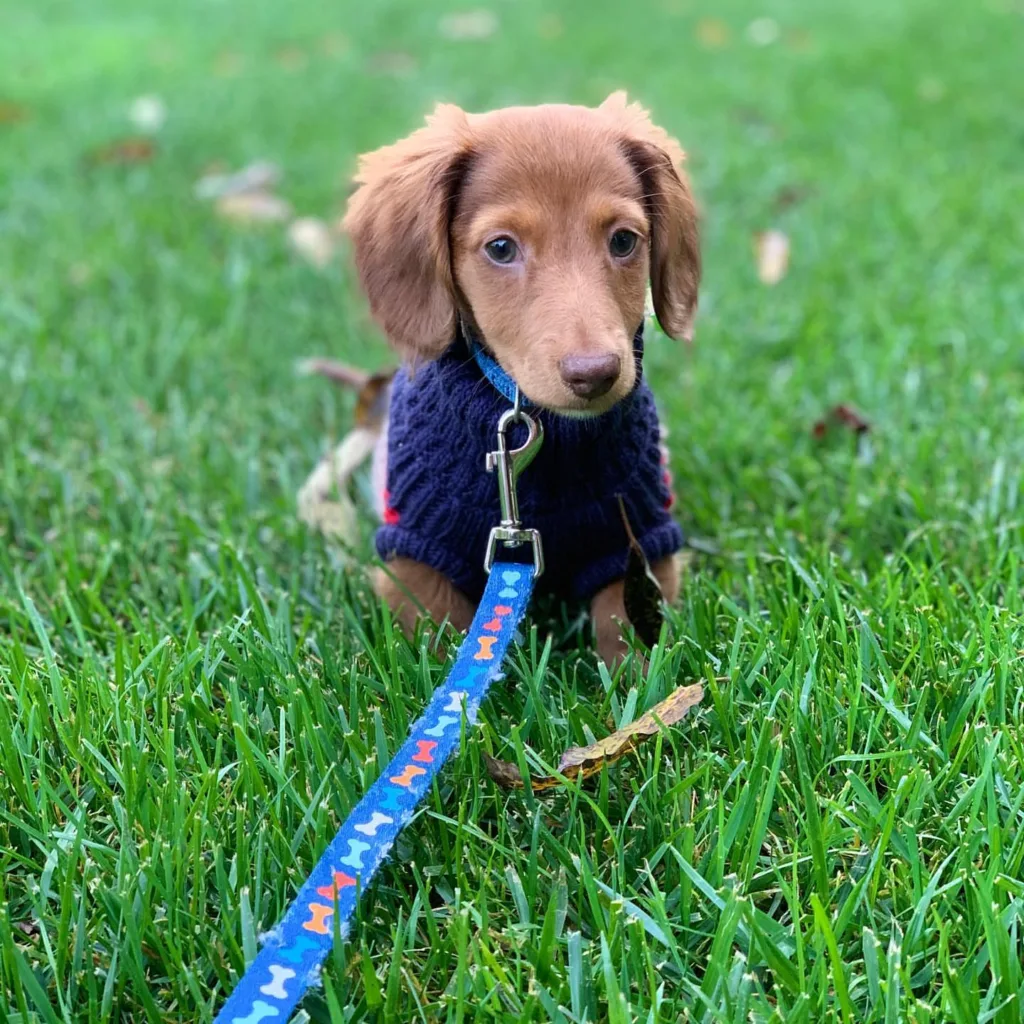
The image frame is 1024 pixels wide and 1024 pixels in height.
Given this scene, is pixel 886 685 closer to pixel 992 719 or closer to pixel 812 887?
pixel 992 719

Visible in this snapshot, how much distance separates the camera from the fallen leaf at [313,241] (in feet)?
15.7

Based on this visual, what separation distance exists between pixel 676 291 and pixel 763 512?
851mm

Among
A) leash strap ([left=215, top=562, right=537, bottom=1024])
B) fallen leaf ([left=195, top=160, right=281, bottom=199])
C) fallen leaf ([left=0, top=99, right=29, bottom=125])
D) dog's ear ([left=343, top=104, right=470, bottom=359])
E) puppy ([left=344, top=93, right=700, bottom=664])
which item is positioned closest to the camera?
leash strap ([left=215, top=562, right=537, bottom=1024])

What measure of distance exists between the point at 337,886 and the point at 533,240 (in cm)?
113

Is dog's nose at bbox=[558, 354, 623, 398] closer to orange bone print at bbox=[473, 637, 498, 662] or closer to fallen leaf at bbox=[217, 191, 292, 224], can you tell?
orange bone print at bbox=[473, 637, 498, 662]

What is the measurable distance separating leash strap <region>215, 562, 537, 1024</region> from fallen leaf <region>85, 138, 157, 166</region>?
4.62 m

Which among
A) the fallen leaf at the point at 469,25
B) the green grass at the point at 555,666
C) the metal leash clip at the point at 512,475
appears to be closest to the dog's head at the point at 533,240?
the metal leash clip at the point at 512,475

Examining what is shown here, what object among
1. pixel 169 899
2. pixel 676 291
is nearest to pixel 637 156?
pixel 676 291

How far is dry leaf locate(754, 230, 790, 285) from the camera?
4.48 meters

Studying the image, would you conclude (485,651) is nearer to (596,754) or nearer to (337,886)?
(596,754)

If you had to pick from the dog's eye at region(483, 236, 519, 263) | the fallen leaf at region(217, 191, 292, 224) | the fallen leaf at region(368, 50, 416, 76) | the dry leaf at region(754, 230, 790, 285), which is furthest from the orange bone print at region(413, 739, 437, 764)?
the fallen leaf at region(368, 50, 416, 76)

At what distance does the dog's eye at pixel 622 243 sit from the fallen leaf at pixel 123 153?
4465mm

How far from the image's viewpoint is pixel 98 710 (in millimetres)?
2064

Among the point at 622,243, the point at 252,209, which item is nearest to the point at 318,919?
the point at 622,243
